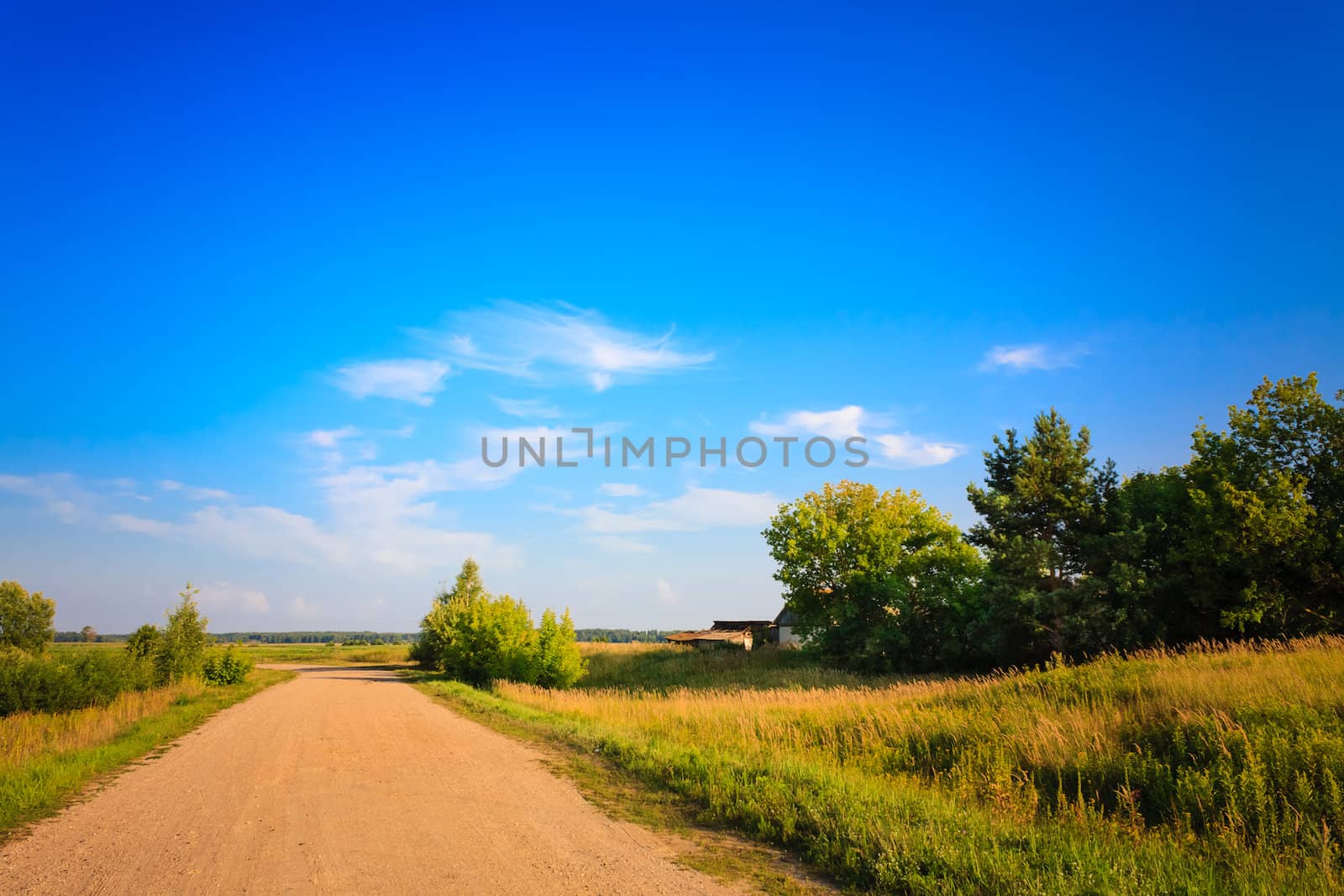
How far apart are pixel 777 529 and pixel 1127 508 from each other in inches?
788

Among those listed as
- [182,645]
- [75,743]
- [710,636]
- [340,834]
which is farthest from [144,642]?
[710,636]

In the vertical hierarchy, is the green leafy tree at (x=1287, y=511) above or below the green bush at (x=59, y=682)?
above

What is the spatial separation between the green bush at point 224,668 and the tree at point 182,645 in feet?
3.33

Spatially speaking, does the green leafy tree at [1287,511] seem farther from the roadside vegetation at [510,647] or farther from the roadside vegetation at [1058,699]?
the roadside vegetation at [510,647]

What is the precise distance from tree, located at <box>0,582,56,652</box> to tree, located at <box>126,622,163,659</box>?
28.3 metres

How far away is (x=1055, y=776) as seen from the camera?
32.5 feet

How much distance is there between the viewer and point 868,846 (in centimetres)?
657

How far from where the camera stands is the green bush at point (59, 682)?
20.0 m

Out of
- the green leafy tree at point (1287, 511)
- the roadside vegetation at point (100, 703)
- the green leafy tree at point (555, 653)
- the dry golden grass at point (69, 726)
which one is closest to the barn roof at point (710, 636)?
the green leafy tree at point (555, 653)

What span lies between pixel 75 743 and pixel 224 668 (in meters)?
25.6

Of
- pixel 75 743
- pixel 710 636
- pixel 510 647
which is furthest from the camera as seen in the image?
pixel 710 636

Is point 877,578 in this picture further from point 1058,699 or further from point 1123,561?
point 1058,699

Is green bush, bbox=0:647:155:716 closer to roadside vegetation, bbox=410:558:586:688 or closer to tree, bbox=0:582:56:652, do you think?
roadside vegetation, bbox=410:558:586:688

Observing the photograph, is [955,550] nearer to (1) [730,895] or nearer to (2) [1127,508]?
(2) [1127,508]
